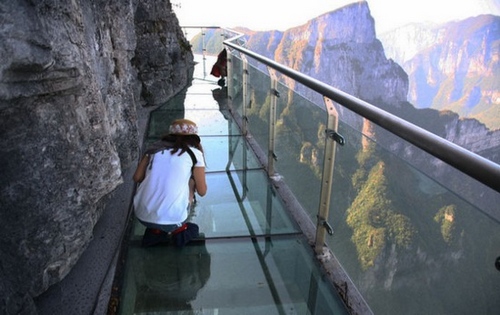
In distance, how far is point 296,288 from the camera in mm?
2393

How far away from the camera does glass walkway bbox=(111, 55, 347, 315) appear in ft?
7.39

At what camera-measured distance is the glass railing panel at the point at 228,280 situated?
224 cm

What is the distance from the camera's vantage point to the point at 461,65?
558 feet

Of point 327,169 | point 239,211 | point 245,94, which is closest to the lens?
point 327,169

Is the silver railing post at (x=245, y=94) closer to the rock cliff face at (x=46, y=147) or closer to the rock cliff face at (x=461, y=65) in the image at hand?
the rock cliff face at (x=46, y=147)

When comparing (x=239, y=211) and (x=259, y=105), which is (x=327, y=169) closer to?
(x=239, y=211)

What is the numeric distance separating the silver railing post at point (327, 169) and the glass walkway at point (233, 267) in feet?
0.73

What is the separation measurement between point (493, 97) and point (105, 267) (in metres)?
184

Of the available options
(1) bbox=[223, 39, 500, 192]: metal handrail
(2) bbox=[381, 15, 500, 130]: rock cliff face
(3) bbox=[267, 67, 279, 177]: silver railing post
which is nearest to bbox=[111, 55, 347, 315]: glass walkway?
(3) bbox=[267, 67, 279, 177]: silver railing post

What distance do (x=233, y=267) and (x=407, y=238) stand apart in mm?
1347

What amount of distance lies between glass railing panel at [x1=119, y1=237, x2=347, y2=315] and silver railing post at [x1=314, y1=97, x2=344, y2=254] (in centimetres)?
24

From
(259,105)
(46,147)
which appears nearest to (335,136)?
(46,147)

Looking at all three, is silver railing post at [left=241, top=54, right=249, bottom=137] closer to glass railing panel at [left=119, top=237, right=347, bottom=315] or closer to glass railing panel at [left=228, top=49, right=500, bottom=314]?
glass railing panel at [left=228, top=49, right=500, bottom=314]

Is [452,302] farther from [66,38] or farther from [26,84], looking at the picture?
[66,38]
